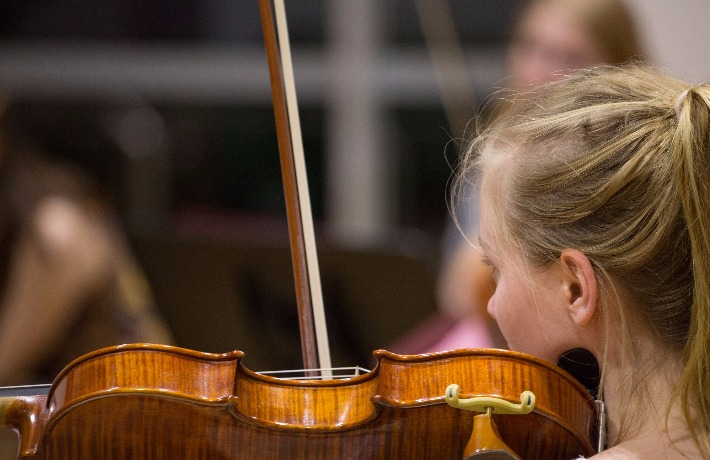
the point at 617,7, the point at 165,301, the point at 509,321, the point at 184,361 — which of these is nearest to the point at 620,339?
the point at 509,321

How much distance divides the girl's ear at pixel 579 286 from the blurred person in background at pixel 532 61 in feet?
1.95

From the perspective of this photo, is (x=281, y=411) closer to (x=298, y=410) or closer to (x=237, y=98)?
(x=298, y=410)

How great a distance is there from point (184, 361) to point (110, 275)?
1.05m

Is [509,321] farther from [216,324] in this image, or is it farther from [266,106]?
[266,106]

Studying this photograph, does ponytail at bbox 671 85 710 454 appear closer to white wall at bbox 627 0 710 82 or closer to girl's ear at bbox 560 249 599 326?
girl's ear at bbox 560 249 599 326

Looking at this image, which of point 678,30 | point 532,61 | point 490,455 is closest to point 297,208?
point 490,455

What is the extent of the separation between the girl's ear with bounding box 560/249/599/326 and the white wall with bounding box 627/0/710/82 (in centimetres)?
107

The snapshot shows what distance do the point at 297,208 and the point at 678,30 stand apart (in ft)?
3.42

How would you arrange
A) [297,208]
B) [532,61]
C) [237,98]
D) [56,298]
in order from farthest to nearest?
[237,98] → [56,298] → [532,61] → [297,208]

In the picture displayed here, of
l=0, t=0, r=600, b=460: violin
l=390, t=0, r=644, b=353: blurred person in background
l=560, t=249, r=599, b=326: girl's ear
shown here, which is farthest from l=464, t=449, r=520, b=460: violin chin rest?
l=390, t=0, r=644, b=353: blurred person in background

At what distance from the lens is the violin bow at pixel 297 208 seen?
0.98 meters

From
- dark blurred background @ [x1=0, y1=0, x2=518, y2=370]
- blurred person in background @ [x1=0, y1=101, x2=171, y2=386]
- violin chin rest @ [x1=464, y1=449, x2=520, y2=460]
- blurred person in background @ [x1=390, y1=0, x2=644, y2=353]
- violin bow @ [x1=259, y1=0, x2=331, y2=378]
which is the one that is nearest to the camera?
violin chin rest @ [x1=464, y1=449, x2=520, y2=460]

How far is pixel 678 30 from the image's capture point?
1.73 m

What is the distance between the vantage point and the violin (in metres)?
Result: 0.71
